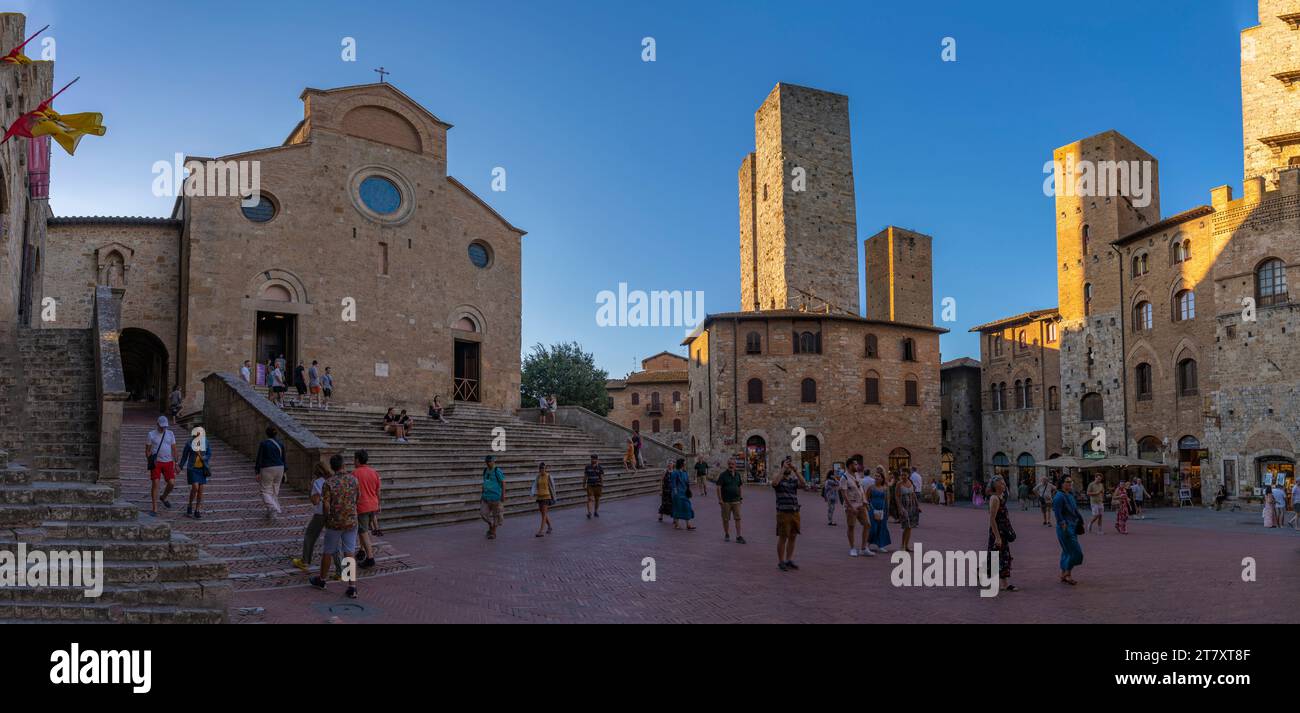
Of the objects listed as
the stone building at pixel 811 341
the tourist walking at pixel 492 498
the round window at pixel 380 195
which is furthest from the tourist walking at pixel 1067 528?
the stone building at pixel 811 341

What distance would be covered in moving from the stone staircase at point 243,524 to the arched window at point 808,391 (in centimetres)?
2789

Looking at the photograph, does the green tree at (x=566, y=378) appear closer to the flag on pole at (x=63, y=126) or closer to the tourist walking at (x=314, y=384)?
the tourist walking at (x=314, y=384)

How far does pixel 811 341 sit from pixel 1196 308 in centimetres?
1605

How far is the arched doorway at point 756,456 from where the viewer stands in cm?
3784

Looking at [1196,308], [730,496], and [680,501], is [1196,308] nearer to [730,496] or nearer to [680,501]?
[680,501]

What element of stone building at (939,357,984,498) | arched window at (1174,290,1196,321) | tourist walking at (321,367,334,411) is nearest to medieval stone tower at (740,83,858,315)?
stone building at (939,357,984,498)

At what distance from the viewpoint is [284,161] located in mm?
26828

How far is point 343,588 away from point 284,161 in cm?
2188

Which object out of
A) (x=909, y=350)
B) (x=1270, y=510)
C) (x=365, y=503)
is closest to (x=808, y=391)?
(x=909, y=350)

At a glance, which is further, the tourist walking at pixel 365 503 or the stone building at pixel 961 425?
the stone building at pixel 961 425

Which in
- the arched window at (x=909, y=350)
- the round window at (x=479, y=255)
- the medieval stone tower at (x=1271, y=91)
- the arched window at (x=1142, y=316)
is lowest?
the arched window at (x=909, y=350)

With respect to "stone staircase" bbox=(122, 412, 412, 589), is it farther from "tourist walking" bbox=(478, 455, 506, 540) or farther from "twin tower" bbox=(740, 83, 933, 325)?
"twin tower" bbox=(740, 83, 933, 325)
